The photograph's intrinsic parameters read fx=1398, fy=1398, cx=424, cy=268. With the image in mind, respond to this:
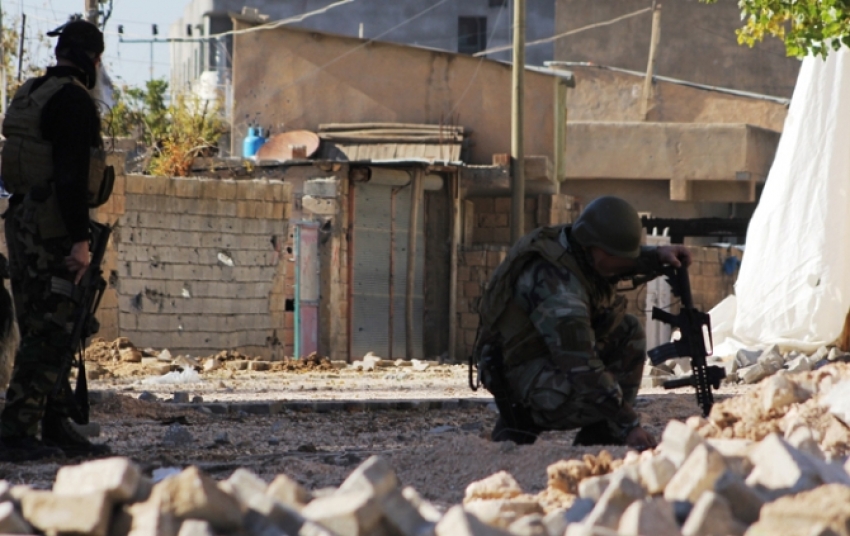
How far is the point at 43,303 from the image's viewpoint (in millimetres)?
5156

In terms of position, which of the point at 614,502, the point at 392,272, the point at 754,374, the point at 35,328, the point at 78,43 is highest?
the point at 78,43

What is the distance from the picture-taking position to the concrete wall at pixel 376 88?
20.7 meters

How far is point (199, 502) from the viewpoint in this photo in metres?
2.87

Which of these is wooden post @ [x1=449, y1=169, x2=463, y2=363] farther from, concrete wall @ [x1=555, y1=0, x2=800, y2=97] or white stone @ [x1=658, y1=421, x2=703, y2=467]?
white stone @ [x1=658, y1=421, x2=703, y2=467]

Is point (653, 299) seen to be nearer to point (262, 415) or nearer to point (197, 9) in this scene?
point (262, 415)

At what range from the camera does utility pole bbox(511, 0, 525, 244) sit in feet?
57.0

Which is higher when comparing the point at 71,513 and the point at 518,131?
the point at 518,131

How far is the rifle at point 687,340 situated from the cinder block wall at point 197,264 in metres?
8.60

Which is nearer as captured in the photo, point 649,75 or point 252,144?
point 252,144

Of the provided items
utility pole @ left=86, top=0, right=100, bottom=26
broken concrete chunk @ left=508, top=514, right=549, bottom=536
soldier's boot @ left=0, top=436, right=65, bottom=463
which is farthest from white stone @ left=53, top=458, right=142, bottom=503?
utility pole @ left=86, top=0, right=100, bottom=26

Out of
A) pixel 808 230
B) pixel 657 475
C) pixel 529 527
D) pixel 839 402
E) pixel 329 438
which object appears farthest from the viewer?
pixel 808 230

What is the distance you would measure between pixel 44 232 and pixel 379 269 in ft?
40.3

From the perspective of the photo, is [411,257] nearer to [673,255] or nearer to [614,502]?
[673,255]

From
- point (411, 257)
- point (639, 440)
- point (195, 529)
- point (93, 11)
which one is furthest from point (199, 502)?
point (411, 257)
